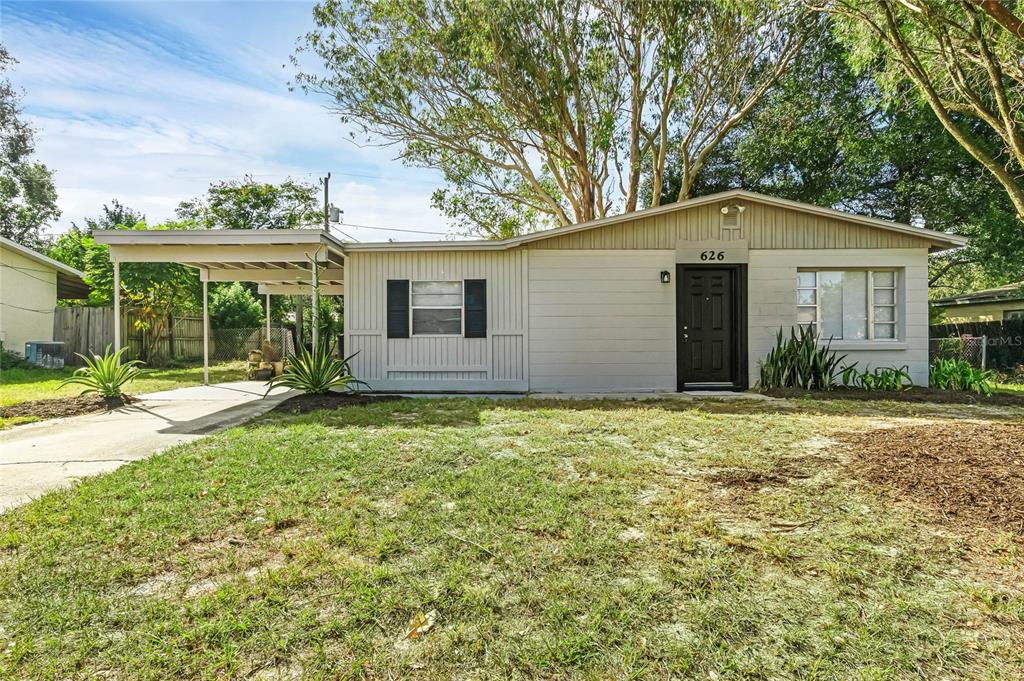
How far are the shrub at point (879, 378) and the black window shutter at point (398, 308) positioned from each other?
25.6 ft

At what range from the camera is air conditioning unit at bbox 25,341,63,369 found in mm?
13641

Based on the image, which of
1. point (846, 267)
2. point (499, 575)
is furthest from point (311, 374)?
point (846, 267)

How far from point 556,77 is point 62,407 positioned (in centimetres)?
1241

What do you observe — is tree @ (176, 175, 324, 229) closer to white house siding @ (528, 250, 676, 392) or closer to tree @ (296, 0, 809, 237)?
tree @ (296, 0, 809, 237)

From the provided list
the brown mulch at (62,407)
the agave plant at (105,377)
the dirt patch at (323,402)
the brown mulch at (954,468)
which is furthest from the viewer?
the agave plant at (105,377)

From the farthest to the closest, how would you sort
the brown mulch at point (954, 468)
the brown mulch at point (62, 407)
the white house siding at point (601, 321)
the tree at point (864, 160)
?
the tree at point (864, 160) < the white house siding at point (601, 321) < the brown mulch at point (62, 407) < the brown mulch at point (954, 468)

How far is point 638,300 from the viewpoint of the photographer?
9.34 m

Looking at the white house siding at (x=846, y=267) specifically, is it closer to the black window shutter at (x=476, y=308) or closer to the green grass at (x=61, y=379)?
the black window shutter at (x=476, y=308)

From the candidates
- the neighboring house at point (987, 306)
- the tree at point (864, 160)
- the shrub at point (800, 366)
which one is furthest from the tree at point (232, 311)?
the neighboring house at point (987, 306)

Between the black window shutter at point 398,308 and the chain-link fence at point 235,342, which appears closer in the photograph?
the black window shutter at point 398,308

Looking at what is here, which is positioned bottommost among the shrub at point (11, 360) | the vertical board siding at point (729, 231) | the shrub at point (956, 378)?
the shrub at point (956, 378)

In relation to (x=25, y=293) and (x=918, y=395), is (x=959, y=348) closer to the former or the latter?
(x=918, y=395)

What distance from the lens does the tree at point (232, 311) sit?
1766cm

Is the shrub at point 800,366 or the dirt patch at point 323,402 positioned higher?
the shrub at point 800,366
